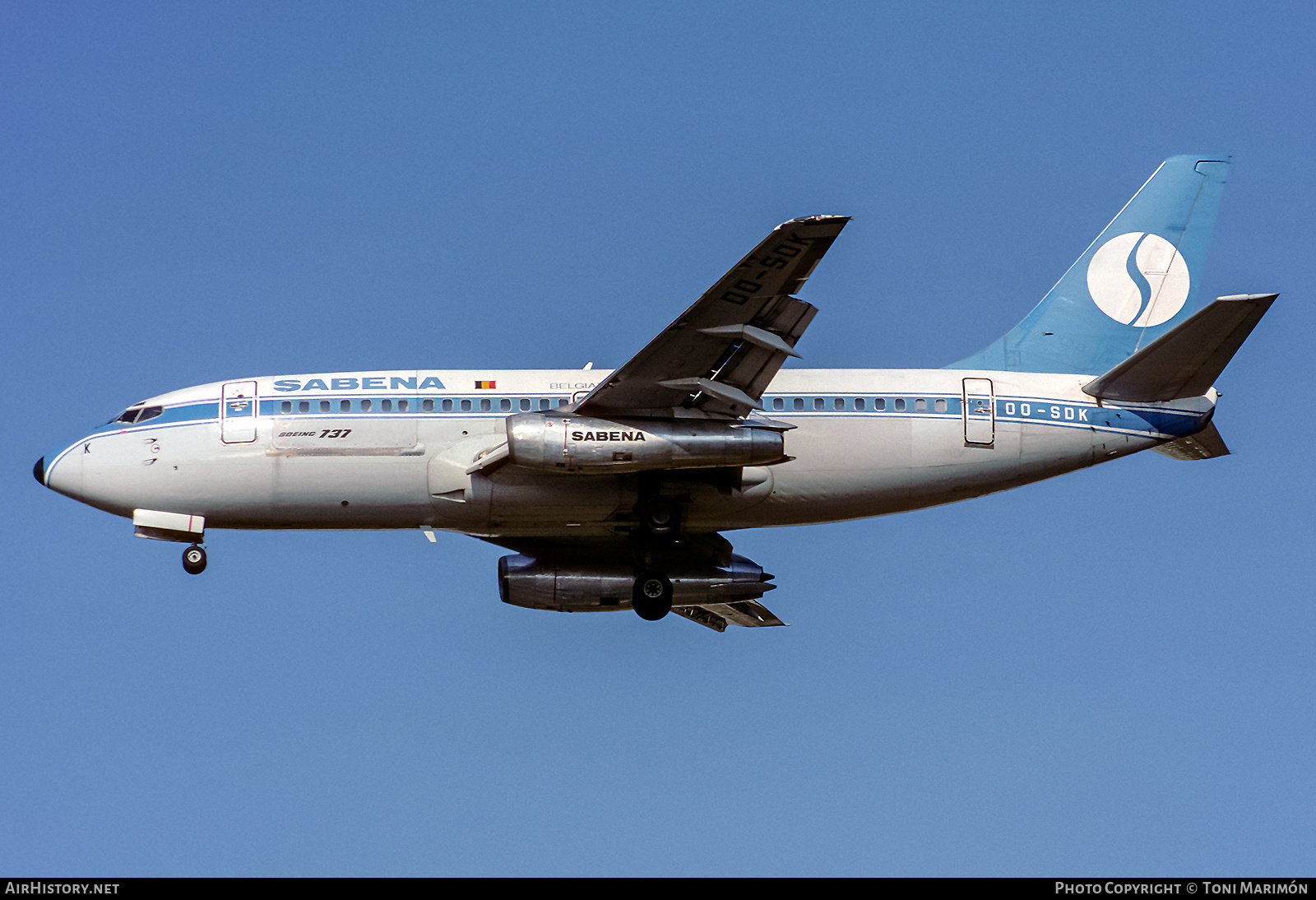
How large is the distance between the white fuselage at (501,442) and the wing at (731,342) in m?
2.03

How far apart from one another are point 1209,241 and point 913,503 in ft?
31.0

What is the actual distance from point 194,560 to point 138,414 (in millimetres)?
3297

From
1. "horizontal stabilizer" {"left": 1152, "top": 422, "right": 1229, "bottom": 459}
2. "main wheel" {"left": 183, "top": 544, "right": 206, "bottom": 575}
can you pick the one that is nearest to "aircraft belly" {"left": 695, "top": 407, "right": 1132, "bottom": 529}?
"horizontal stabilizer" {"left": 1152, "top": 422, "right": 1229, "bottom": 459}

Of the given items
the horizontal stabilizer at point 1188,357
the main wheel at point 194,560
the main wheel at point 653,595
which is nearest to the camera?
the horizontal stabilizer at point 1188,357

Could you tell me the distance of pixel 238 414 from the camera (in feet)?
110

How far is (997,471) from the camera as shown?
34.2 m

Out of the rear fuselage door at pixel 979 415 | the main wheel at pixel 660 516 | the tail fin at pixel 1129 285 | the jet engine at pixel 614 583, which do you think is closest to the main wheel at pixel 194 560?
the jet engine at pixel 614 583

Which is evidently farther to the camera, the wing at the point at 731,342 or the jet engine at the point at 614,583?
the jet engine at the point at 614,583

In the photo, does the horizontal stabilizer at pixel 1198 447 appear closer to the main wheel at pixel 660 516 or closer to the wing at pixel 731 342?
the wing at pixel 731 342

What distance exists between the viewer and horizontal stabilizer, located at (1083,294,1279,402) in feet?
103

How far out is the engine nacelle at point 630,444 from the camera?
3103cm

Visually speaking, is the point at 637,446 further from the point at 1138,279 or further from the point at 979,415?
the point at 1138,279

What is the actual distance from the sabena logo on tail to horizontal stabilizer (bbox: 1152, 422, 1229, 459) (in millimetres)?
3240
